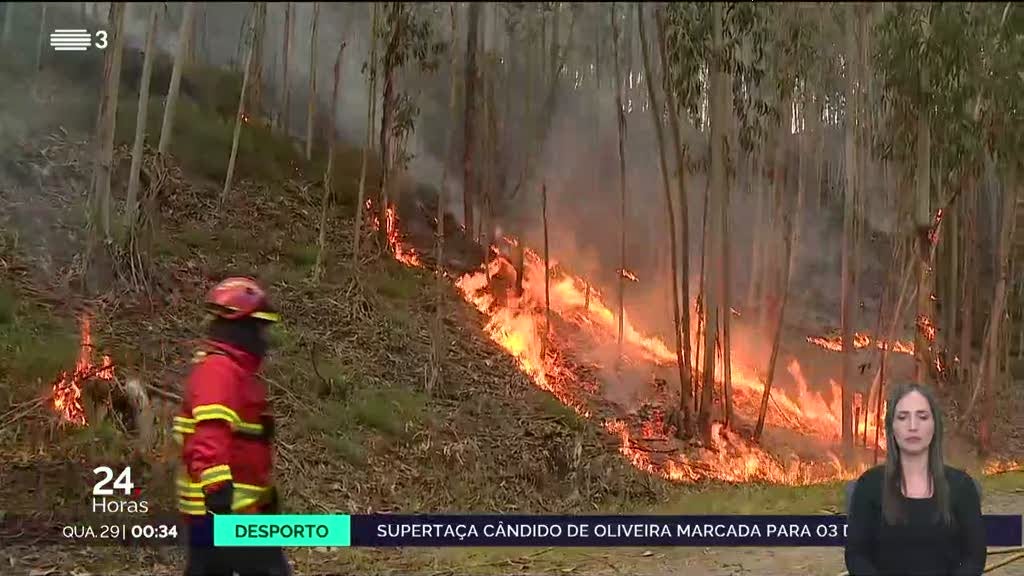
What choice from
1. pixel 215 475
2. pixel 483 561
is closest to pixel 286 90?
pixel 483 561

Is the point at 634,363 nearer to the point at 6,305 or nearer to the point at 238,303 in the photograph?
the point at 238,303

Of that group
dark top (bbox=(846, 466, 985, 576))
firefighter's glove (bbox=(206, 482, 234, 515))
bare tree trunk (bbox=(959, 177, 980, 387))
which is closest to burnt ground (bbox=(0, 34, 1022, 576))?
bare tree trunk (bbox=(959, 177, 980, 387))

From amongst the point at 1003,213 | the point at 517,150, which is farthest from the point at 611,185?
the point at 1003,213

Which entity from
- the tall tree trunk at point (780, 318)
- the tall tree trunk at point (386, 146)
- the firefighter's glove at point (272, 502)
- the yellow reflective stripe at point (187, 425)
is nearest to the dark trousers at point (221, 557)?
the firefighter's glove at point (272, 502)

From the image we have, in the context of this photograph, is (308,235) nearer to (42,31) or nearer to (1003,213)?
(42,31)

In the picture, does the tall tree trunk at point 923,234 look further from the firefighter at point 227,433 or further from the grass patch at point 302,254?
the firefighter at point 227,433

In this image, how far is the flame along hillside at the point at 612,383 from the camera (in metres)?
4.02

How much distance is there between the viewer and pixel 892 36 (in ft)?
12.6

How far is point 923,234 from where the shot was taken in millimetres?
4332

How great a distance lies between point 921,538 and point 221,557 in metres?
1.86

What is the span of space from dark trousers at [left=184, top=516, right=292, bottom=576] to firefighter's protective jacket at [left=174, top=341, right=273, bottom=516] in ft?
0.27

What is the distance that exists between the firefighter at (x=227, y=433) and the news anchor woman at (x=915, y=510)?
157cm

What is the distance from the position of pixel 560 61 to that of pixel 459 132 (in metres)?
0.64

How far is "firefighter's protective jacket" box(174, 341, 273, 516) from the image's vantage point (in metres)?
2.00
